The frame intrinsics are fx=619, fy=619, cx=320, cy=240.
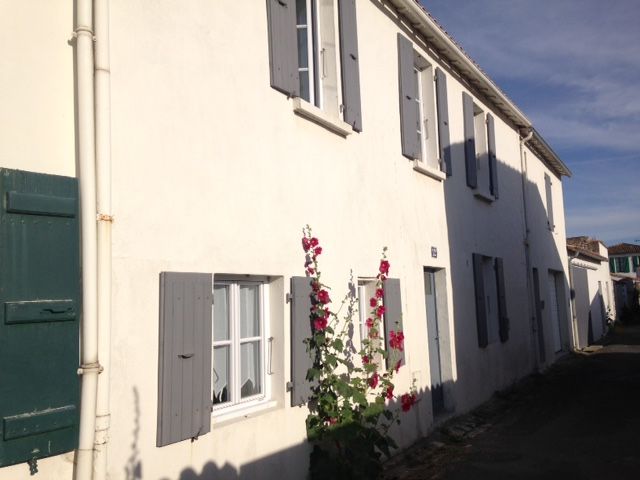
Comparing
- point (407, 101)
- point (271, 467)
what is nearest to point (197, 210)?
point (271, 467)

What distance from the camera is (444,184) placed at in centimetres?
892

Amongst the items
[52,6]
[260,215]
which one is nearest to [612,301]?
[260,215]

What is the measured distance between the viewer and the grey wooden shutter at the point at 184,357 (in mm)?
4004

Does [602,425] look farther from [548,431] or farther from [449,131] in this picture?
[449,131]

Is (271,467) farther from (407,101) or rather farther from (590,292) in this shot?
(590,292)

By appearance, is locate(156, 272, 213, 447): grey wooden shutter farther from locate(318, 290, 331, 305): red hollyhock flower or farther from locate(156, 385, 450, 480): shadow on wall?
locate(318, 290, 331, 305): red hollyhock flower

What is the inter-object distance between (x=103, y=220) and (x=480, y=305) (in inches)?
284

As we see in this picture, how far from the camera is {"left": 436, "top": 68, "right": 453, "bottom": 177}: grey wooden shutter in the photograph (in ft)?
29.2

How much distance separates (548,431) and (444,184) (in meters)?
3.60

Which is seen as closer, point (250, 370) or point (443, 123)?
point (250, 370)

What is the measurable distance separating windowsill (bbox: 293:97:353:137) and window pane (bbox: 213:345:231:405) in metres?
2.21

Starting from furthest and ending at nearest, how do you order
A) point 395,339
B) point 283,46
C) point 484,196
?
point 484,196
point 395,339
point 283,46

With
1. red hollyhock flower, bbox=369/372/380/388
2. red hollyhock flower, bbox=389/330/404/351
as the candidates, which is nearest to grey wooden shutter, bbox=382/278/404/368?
red hollyhock flower, bbox=389/330/404/351

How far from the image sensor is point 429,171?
324 inches
